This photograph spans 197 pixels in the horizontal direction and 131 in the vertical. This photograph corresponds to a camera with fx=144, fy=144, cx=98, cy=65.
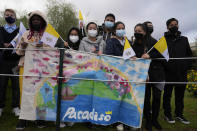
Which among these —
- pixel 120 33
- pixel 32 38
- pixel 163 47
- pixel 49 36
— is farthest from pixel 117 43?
pixel 32 38

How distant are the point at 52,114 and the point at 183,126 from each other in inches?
123

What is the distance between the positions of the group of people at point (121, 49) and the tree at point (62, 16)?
56.0 feet

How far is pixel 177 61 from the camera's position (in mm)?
3682

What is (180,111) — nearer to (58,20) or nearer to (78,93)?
(78,93)

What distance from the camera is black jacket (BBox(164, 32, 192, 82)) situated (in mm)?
3676

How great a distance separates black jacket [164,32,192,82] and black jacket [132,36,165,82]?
0.63 meters

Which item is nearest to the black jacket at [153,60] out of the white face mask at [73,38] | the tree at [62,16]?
the white face mask at [73,38]

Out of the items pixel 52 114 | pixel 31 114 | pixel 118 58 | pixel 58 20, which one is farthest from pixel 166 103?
pixel 58 20

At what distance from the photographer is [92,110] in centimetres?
298

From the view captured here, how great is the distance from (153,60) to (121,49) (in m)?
0.77

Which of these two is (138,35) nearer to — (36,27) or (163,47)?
(163,47)

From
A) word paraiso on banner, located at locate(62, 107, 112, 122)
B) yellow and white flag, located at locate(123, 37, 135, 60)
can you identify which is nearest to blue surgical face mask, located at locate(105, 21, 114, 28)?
yellow and white flag, located at locate(123, 37, 135, 60)

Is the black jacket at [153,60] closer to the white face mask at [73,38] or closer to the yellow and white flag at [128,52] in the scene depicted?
the yellow and white flag at [128,52]

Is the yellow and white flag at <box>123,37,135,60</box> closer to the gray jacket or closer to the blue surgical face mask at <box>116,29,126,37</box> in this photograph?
the blue surgical face mask at <box>116,29,126,37</box>
